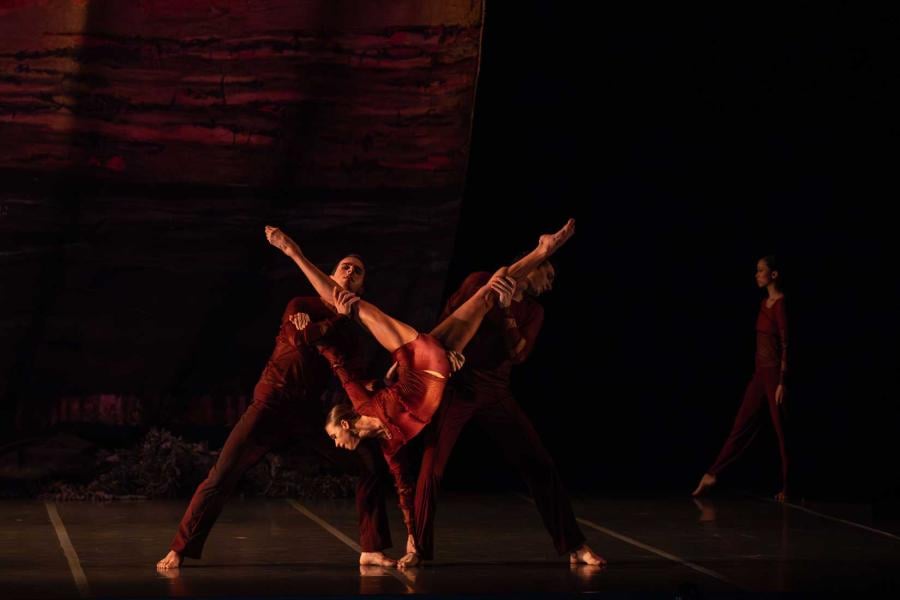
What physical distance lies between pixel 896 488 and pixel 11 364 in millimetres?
5536

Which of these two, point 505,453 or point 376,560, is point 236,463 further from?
point 505,453

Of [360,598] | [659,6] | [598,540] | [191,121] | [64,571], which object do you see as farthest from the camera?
[659,6]

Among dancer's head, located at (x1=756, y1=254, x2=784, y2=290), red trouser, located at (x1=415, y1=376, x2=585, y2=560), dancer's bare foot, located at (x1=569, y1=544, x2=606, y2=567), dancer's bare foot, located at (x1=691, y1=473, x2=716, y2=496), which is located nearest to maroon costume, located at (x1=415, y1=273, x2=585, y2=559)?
red trouser, located at (x1=415, y1=376, x2=585, y2=560)

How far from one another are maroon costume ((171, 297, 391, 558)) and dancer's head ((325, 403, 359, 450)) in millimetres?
179

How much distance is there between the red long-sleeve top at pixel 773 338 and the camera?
456 inches

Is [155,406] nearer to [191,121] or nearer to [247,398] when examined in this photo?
[247,398]

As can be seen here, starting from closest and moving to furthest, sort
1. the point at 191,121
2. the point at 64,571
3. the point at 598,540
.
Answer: the point at 64,571 < the point at 598,540 < the point at 191,121

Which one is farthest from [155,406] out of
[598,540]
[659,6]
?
[659,6]

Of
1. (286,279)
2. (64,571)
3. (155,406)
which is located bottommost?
(64,571)

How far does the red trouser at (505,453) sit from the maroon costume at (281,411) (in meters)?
0.25

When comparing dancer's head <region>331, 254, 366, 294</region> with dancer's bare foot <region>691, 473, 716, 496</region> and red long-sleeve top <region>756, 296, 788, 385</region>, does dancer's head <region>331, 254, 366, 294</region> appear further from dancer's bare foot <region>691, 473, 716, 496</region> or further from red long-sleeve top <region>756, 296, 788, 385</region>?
dancer's bare foot <region>691, 473, 716, 496</region>

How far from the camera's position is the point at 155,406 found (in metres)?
12.1

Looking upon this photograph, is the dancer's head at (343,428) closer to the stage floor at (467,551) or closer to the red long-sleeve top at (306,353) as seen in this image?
the red long-sleeve top at (306,353)

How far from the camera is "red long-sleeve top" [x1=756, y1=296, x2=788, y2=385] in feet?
38.0
